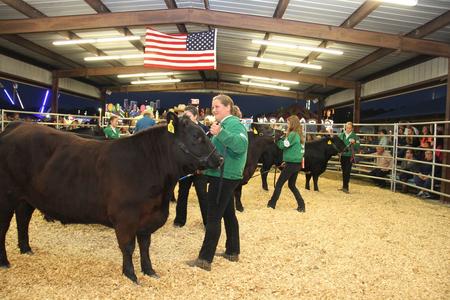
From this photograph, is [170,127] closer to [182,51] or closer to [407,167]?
Result: [182,51]

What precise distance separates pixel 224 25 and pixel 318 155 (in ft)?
12.6

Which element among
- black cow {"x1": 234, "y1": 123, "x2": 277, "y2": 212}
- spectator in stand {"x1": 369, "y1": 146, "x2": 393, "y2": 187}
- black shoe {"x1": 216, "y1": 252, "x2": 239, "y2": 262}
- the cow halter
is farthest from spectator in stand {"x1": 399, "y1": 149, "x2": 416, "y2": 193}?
the cow halter

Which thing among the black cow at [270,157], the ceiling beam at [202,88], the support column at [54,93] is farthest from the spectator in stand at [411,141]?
the support column at [54,93]

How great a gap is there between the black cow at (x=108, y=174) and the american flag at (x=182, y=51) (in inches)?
276

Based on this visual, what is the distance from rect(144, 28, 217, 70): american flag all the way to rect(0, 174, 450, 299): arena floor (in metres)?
5.33

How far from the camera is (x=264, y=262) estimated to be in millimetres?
3902

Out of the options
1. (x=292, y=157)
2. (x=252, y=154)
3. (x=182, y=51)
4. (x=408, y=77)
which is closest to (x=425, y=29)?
(x=408, y=77)

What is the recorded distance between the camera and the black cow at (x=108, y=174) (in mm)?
3082

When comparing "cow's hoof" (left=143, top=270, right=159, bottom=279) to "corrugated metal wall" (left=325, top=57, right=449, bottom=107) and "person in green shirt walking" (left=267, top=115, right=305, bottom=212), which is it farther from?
"corrugated metal wall" (left=325, top=57, right=449, bottom=107)

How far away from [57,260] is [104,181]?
1.23 meters

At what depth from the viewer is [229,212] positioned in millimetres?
3807

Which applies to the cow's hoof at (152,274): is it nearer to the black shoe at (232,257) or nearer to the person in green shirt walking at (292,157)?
the black shoe at (232,257)

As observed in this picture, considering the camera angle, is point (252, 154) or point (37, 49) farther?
point (37, 49)

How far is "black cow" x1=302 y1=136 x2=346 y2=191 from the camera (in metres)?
9.16
